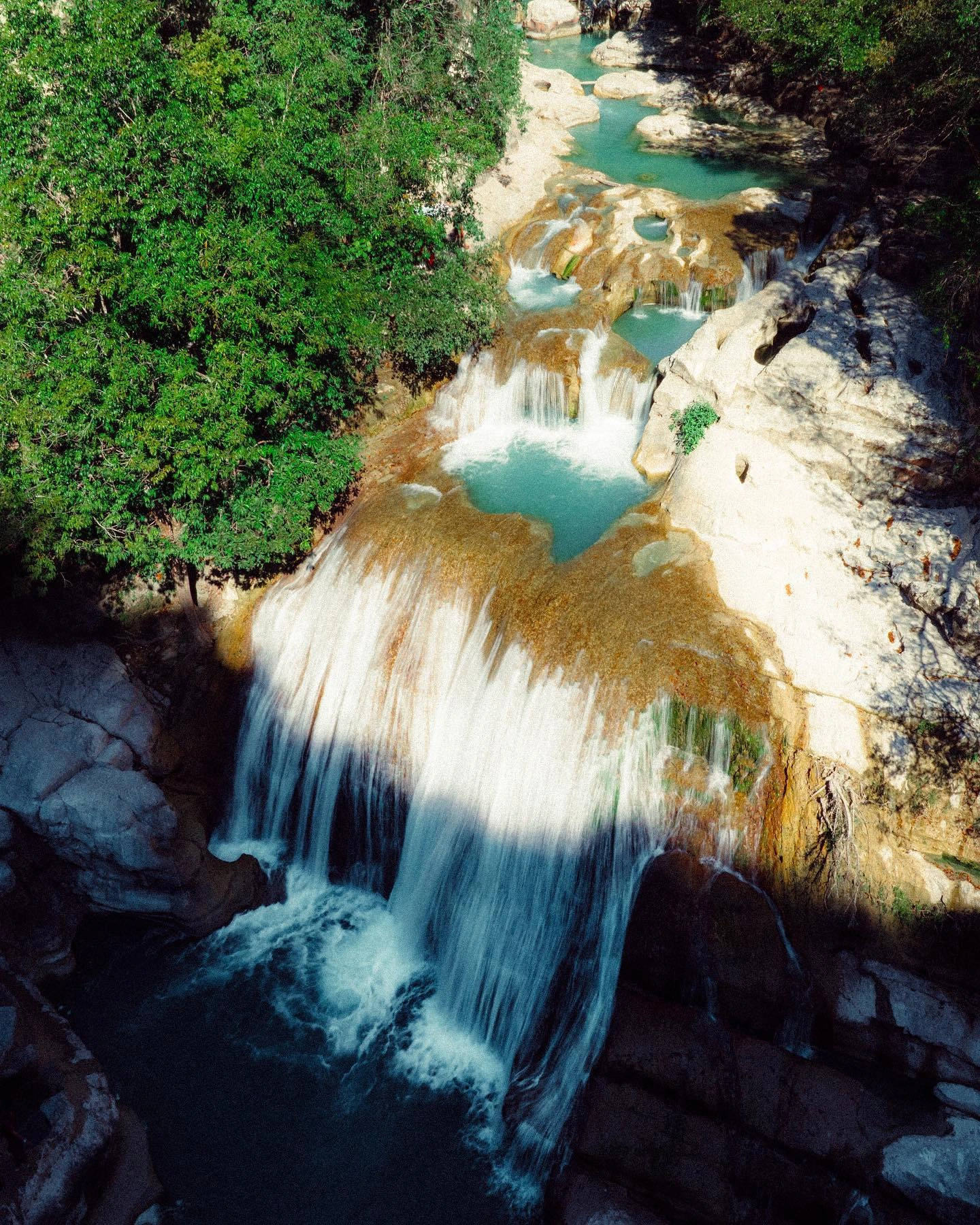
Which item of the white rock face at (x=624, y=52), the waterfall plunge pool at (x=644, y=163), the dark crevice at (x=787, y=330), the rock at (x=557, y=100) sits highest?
the white rock face at (x=624, y=52)

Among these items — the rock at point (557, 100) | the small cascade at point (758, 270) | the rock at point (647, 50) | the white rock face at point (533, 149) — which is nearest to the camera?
the small cascade at point (758, 270)

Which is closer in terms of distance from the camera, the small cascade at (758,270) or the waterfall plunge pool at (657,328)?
the waterfall plunge pool at (657,328)

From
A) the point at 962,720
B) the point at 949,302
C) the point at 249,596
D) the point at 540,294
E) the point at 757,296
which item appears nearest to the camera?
the point at 962,720

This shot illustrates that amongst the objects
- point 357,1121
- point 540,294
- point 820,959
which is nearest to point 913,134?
point 540,294

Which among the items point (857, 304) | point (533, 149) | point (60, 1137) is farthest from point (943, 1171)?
point (533, 149)

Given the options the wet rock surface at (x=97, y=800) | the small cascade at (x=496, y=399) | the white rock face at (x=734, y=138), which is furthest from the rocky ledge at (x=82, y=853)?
the white rock face at (x=734, y=138)

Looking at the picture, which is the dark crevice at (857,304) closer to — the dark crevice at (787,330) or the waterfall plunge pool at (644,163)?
the dark crevice at (787,330)

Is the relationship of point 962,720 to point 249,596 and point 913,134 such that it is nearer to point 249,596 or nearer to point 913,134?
point 249,596
